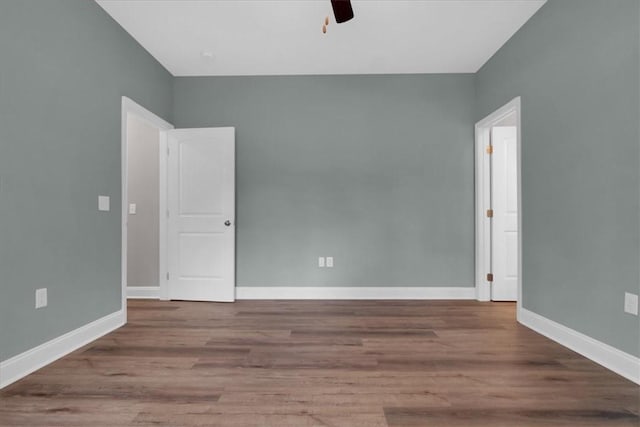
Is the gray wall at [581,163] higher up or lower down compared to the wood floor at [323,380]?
higher up

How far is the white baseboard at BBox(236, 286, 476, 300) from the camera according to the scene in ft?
13.4

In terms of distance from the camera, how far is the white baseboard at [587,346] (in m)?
2.04

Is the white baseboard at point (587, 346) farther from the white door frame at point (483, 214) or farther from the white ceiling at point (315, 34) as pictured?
the white ceiling at point (315, 34)

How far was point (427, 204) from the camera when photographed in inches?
163

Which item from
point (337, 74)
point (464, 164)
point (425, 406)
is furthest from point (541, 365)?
point (337, 74)

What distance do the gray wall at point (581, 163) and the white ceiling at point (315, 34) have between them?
1.57 ft

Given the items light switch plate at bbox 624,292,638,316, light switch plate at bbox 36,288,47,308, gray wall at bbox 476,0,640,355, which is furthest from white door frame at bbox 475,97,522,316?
light switch plate at bbox 36,288,47,308

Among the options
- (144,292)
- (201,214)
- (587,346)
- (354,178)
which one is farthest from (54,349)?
(587,346)

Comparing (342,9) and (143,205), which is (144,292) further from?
(342,9)

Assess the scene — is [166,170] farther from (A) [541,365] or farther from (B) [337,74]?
(A) [541,365]

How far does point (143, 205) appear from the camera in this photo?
13.7 ft

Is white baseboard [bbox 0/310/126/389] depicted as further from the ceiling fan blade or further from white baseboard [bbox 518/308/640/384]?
white baseboard [bbox 518/308/640/384]

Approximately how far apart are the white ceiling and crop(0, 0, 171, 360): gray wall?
0.49m

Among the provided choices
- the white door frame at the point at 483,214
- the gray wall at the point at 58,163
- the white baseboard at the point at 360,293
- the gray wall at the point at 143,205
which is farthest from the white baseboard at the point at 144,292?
the white door frame at the point at 483,214
